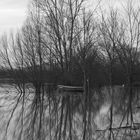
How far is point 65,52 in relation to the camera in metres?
29.0

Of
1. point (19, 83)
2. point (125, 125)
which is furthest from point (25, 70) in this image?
point (125, 125)

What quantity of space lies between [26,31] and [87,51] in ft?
22.1

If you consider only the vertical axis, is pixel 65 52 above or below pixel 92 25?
below

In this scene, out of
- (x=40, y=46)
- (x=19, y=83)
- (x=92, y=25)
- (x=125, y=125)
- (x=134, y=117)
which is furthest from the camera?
(x=92, y=25)

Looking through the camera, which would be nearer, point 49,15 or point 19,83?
point 19,83

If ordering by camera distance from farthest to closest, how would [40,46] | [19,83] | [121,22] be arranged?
[121,22] → [40,46] → [19,83]

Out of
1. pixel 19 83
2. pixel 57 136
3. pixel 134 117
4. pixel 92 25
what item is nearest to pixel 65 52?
pixel 92 25

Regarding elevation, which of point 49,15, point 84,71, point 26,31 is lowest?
point 84,71

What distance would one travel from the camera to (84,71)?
26.8 meters

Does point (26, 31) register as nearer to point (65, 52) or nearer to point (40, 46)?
point (40, 46)

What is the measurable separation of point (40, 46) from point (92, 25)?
20.6ft

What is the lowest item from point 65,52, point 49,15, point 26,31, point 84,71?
point 84,71

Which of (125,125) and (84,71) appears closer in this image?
(125,125)

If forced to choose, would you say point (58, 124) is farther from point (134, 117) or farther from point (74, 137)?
point (134, 117)
